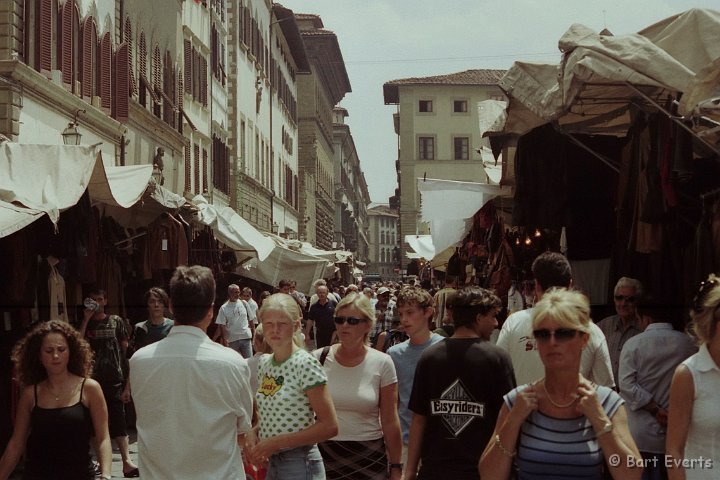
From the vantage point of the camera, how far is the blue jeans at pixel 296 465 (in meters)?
5.23

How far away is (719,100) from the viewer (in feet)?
18.4

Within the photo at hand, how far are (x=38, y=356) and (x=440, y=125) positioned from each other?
216 feet

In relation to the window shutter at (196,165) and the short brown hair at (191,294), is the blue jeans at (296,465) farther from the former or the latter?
the window shutter at (196,165)

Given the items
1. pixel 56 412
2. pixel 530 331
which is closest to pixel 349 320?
pixel 530 331

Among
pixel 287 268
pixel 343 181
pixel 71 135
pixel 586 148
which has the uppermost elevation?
pixel 343 181

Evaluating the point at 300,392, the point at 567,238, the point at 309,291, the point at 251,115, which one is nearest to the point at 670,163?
the point at 567,238

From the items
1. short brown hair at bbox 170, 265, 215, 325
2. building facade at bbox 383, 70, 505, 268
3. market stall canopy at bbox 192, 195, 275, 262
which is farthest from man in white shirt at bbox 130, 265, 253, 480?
building facade at bbox 383, 70, 505, 268

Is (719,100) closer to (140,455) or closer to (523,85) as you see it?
(523,85)

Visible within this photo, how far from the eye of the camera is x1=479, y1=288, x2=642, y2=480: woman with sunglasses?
3764 millimetres

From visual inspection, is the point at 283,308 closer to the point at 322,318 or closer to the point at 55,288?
the point at 55,288

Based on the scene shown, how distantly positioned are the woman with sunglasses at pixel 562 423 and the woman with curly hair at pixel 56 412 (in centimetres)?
258

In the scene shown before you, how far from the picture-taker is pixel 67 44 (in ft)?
52.4

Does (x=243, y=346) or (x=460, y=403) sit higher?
(x=460, y=403)

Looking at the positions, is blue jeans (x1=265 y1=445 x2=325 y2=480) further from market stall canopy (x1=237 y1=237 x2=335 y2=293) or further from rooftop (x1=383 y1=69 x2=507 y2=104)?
rooftop (x1=383 y1=69 x2=507 y2=104)
